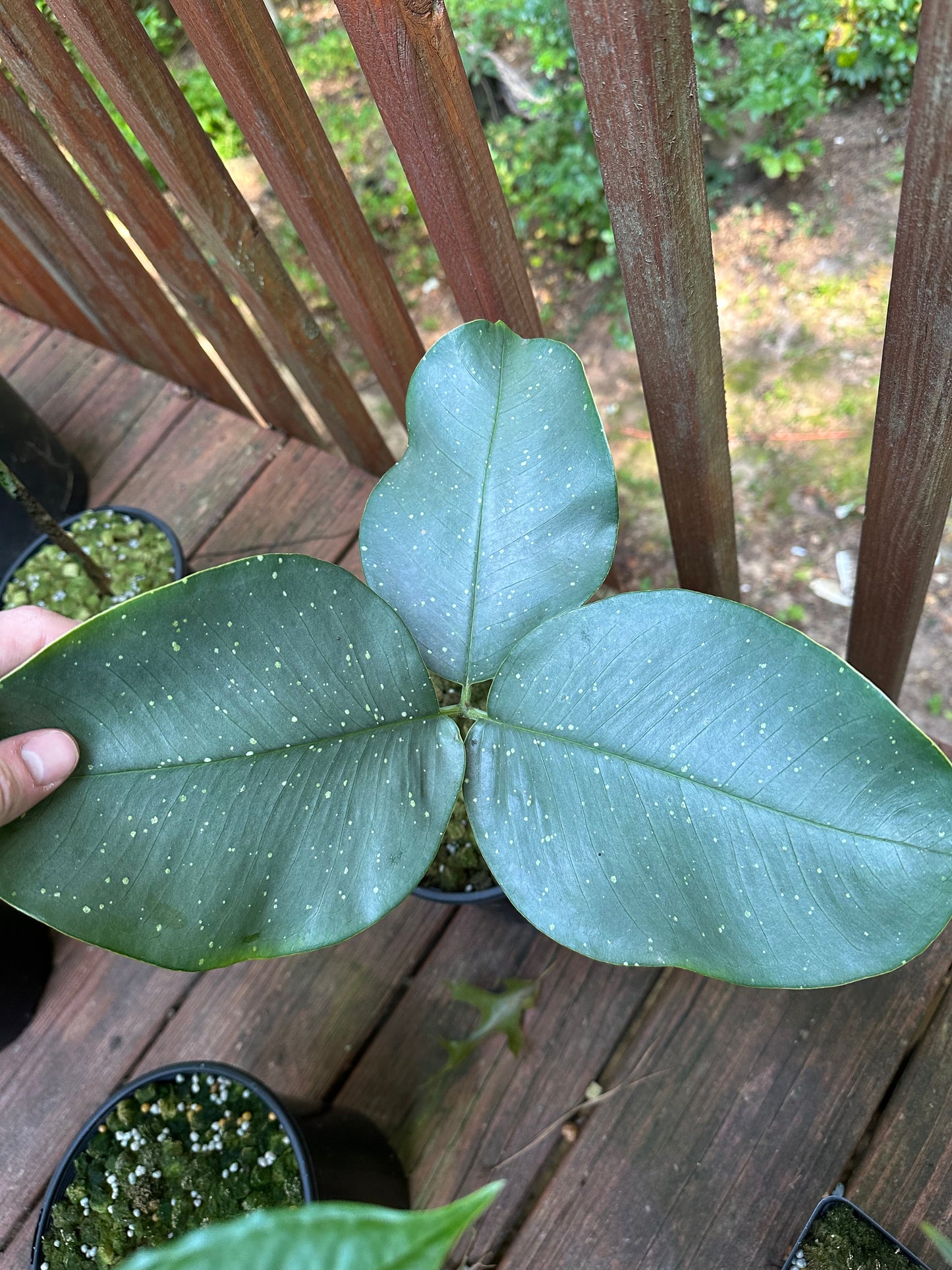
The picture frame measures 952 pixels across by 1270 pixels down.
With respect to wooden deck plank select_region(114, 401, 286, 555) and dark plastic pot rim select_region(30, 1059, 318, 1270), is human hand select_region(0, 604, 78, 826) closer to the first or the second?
dark plastic pot rim select_region(30, 1059, 318, 1270)

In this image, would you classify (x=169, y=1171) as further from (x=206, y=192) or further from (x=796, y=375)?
(x=796, y=375)

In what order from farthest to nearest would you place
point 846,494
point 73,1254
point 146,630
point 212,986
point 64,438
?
point 846,494 < point 64,438 < point 212,986 < point 73,1254 < point 146,630

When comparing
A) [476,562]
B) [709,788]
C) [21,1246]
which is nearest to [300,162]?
[476,562]

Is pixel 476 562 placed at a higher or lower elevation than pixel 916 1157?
higher

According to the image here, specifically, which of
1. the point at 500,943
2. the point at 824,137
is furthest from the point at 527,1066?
the point at 824,137

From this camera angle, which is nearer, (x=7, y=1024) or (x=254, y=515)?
(x=7, y=1024)

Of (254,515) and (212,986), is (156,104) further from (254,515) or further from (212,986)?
(212,986)
